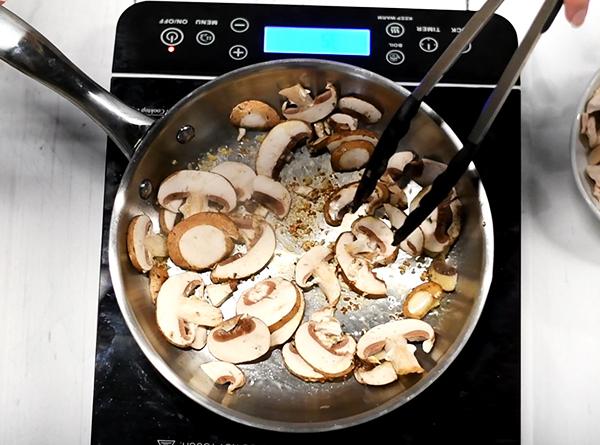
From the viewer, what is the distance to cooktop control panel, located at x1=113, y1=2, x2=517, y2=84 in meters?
0.92

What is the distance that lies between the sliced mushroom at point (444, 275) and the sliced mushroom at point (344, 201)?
0.33 feet

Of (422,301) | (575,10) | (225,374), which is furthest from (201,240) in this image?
(575,10)

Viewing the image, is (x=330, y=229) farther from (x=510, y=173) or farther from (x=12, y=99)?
(x=12, y=99)

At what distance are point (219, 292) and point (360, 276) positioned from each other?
6.6 inches

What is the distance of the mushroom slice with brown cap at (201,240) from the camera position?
2.95ft

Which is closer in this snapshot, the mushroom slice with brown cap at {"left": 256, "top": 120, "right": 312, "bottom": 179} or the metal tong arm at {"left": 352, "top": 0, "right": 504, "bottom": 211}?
the metal tong arm at {"left": 352, "top": 0, "right": 504, "bottom": 211}

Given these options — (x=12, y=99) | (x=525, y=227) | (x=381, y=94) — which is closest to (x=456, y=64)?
(x=381, y=94)

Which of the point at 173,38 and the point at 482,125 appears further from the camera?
the point at 173,38

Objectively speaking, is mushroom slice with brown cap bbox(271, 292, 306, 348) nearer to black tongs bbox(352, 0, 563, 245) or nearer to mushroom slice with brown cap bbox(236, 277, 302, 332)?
mushroom slice with brown cap bbox(236, 277, 302, 332)

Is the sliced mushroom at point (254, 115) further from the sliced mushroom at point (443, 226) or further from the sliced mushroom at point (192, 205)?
the sliced mushroom at point (443, 226)

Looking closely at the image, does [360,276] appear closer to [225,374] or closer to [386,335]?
[386,335]

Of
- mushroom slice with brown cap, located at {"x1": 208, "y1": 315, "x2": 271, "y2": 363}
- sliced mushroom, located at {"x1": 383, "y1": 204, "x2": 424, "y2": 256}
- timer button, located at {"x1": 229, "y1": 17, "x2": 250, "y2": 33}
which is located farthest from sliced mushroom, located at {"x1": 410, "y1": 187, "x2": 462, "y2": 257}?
timer button, located at {"x1": 229, "y1": 17, "x2": 250, "y2": 33}

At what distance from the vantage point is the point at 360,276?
2.91 feet

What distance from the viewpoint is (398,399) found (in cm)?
78
